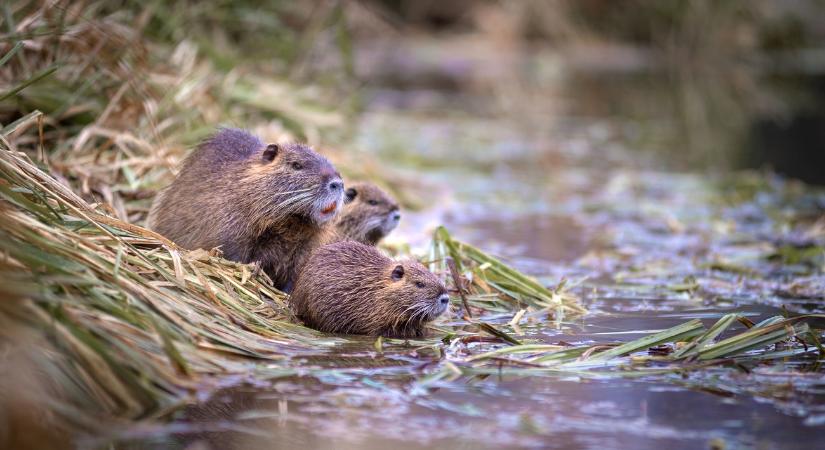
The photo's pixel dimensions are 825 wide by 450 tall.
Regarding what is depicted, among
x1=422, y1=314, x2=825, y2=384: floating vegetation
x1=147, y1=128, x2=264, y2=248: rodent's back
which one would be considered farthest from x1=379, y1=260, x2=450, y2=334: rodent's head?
x1=147, y1=128, x2=264, y2=248: rodent's back

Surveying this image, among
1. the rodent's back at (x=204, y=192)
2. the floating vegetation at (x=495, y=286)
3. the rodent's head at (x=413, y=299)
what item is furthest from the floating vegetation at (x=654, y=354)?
the rodent's back at (x=204, y=192)

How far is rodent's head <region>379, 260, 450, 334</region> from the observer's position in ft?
13.6

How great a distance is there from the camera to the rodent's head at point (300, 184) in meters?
4.33

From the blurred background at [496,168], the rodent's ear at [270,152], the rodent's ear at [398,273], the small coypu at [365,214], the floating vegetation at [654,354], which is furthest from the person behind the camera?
the small coypu at [365,214]

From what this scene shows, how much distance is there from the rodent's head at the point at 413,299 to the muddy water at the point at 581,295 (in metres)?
0.21

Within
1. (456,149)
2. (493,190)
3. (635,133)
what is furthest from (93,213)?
(635,133)

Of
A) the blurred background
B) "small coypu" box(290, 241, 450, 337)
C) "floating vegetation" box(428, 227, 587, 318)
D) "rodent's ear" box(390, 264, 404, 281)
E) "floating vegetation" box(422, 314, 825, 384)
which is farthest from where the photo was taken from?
"floating vegetation" box(428, 227, 587, 318)

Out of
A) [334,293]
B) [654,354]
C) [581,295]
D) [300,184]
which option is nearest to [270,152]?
[300,184]

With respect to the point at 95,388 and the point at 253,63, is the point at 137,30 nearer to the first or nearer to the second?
the point at 253,63

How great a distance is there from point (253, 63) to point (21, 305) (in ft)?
18.0

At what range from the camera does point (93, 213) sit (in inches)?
156

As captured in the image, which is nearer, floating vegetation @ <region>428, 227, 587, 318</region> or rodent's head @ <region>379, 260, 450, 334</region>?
rodent's head @ <region>379, 260, 450, 334</region>

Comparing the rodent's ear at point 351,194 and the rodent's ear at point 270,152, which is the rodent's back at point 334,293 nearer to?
the rodent's ear at point 270,152

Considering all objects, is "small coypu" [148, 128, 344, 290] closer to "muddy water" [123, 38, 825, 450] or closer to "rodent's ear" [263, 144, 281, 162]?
"rodent's ear" [263, 144, 281, 162]
